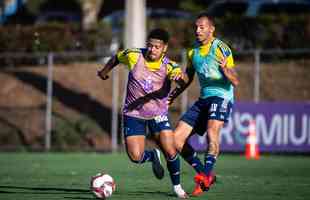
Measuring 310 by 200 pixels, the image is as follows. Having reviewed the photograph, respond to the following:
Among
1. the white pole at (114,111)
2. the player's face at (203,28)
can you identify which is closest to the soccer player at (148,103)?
the player's face at (203,28)

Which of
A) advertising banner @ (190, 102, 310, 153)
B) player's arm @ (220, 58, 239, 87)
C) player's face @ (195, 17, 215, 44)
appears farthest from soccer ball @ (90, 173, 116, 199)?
advertising banner @ (190, 102, 310, 153)

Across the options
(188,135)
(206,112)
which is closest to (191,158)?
(188,135)

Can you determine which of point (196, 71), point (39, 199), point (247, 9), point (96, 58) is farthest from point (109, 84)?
point (39, 199)

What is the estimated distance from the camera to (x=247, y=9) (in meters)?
33.0

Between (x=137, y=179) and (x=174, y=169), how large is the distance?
297 cm

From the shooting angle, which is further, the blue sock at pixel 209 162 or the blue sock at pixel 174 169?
the blue sock at pixel 209 162

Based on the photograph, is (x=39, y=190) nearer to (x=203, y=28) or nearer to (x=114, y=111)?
(x=203, y=28)

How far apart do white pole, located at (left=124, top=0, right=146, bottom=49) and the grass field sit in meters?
5.89

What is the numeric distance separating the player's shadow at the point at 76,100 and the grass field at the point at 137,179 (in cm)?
625

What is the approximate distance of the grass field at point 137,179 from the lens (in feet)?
42.5

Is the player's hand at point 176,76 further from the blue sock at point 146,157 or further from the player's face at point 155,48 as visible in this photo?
the blue sock at point 146,157

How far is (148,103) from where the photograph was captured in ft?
43.3

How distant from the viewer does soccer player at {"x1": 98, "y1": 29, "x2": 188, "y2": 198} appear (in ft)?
42.9

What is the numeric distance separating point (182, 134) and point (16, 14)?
28.0 metres
